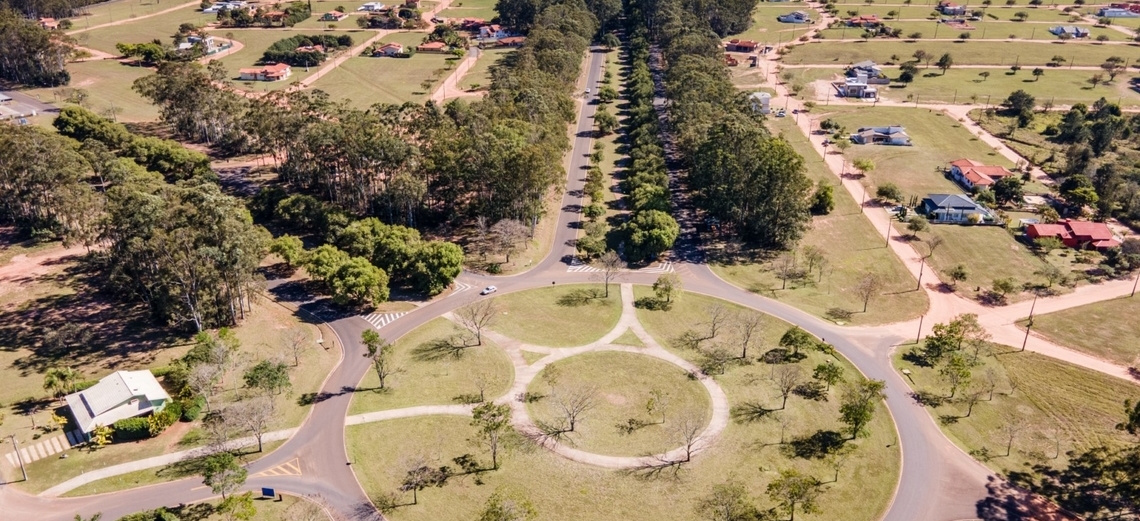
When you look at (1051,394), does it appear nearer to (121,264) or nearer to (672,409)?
(672,409)

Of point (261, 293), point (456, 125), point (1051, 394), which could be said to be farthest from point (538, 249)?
point (1051, 394)

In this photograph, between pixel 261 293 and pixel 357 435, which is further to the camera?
pixel 261 293

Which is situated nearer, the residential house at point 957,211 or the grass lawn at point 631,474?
Result: the grass lawn at point 631,474

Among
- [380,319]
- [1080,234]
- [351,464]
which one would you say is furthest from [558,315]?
[1080,234]

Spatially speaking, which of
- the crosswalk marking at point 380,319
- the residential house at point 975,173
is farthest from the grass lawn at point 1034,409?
the crosswalk marking at point 380,319

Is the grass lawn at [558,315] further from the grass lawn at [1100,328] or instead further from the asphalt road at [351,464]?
the grass lawn at [1100,328]

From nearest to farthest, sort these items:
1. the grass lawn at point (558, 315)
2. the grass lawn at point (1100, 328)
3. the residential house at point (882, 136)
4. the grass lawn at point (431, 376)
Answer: the grass lawn at point (431, 376)
the grass lawn at point (1100, 328)
the grass lawn at point (558, 315)
the residential house at point (882, 136)

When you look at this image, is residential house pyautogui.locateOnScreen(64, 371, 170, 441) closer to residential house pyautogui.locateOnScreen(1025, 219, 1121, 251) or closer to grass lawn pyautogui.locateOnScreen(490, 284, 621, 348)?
grass lawn pyautogui.locateOnScreen(490, 284, 621, 348)
